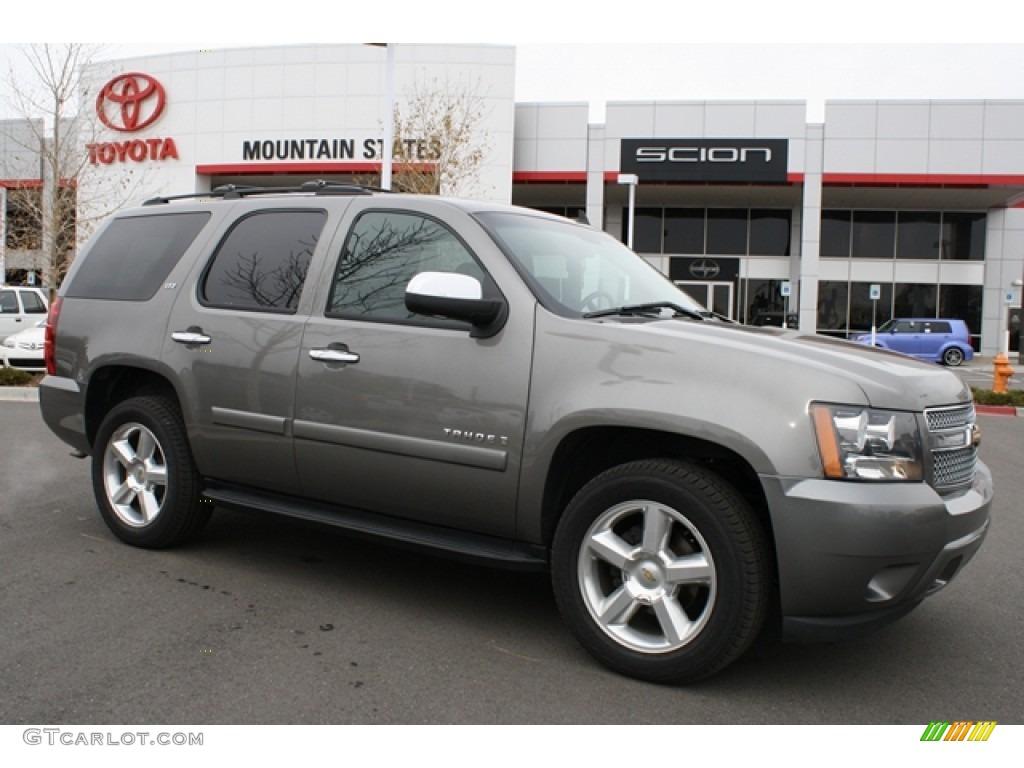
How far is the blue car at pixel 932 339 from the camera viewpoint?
29.0 meters

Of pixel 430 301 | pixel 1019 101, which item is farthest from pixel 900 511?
pixel 1019 101

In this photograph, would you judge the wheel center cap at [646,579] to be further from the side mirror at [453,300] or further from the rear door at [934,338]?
the rear door at [934,338]

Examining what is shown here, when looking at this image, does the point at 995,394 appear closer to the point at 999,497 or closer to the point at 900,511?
the point at 999,497

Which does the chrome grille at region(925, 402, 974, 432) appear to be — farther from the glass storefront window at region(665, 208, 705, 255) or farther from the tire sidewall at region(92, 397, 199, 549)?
the glass storefront window at region(665, 208, 705, 255)

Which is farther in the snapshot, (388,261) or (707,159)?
(707,159)

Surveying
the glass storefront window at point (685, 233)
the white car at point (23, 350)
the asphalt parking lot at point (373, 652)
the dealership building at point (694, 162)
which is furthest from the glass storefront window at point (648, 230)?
the asphalt parking lot at point (373, 652)

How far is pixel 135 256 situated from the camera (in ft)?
16.6

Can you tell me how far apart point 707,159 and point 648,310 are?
90.9 feet

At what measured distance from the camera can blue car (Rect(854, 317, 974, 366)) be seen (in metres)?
29.0

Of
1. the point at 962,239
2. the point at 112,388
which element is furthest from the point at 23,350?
the point at 962,239

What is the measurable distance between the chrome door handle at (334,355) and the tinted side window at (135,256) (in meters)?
1.33

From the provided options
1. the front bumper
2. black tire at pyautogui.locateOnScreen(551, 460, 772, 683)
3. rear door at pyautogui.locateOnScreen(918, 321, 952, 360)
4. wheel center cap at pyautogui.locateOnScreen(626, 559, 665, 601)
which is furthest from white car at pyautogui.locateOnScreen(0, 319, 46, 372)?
rear door at pyautogui.locateOnScreen(918, 321, 952, 360)

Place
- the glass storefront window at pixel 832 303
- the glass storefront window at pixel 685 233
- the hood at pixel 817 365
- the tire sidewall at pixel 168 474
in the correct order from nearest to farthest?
the hood at pixel 817 365 < the tire sidewall at pixel 168 474 < the glass storefront window at pixel 832 303 < the glass storefront window at pixel 685 233

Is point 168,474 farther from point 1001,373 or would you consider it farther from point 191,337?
point 1001,373
